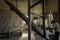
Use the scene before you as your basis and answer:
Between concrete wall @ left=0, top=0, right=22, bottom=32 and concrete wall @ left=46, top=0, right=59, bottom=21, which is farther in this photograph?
concrete wall @ left=46, top=0, right=59, bottom=21

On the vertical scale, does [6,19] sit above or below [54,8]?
below

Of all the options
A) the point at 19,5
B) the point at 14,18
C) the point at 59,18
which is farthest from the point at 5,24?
the point at 59,18

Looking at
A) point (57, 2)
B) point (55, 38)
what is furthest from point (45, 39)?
point (57, 2)

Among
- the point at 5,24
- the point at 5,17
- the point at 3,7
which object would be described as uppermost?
the point at 3,7

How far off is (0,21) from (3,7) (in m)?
1.13

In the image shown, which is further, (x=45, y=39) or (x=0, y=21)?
(x=0, y=21)

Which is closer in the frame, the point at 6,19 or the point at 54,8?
the point at 6,19

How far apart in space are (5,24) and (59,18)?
4459 mm

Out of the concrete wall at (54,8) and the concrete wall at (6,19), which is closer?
the concrete wall at (6,19)

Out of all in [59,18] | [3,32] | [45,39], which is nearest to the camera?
[45,39]

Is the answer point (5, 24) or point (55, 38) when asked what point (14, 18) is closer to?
point (5, 24)

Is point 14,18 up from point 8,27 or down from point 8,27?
up

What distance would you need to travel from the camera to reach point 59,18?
360 inches

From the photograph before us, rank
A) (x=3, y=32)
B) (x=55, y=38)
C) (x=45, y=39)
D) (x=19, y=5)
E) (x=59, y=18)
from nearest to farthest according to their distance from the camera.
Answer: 1. (x=45, y=39)
2. (x=55, y=38)
3. (x=3, y=32)
4. (x=59, y=18)
5. (x=19, y=5)
